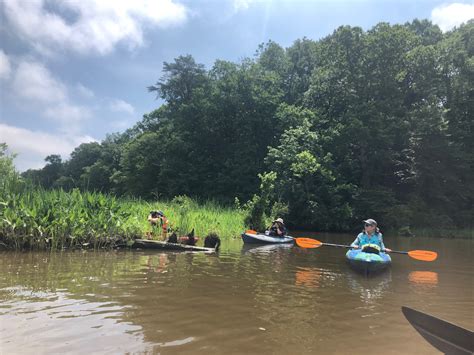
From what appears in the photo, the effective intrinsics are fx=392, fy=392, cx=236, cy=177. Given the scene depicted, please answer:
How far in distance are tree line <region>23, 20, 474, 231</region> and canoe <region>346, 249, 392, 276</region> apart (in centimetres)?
1101

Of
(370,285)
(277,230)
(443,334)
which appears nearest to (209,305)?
(443,334)

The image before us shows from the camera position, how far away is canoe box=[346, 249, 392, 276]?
29.9 feet

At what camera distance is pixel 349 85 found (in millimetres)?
36031

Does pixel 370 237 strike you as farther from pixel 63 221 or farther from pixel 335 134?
pixel 335 134

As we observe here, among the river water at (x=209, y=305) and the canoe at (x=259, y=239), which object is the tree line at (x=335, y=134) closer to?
the canoe at (x=259, y=239)

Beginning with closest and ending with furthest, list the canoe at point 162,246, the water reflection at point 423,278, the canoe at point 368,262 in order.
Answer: the water reflection at point 423,278, the canoe at point 368,262, the canoe at point 162,246

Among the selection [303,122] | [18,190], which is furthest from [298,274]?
[303,122]

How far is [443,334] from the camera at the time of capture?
4.17 meters

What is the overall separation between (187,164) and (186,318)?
35629mm

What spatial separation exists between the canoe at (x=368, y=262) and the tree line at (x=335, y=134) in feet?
36.1

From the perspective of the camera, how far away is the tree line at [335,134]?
Result: 30.2 metres

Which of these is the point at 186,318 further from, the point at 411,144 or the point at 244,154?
the point at 244,154

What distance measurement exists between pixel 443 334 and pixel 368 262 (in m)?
5.02

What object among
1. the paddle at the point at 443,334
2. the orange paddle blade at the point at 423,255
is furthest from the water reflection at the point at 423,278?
the paddle at the point at 443,334
